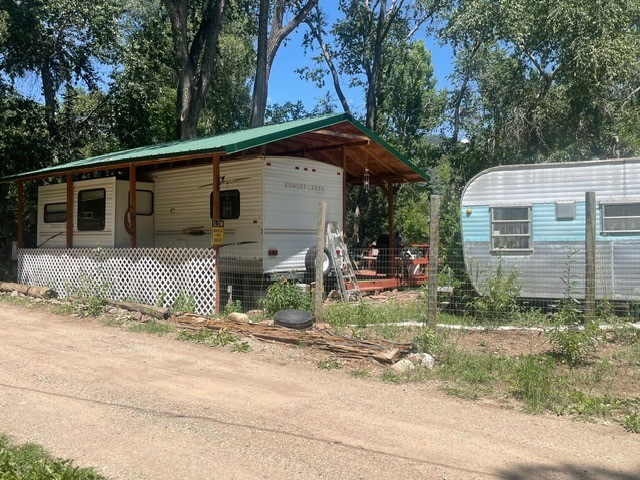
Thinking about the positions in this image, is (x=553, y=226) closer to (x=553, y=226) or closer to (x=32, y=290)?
(x=553, y=226)

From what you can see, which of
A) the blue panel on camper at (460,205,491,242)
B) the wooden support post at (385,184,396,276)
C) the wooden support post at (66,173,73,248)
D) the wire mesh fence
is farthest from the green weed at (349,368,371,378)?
the wooden support post at (66,173,73,248)

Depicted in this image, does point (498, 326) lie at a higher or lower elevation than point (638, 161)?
lower

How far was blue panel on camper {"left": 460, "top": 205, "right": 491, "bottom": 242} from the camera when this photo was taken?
1015 cm

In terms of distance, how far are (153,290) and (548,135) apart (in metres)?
Result: 13.0

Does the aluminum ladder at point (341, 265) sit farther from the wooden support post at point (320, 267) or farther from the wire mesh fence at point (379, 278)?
the wooden support post at point (320, 267)

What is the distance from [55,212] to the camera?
49.1ft

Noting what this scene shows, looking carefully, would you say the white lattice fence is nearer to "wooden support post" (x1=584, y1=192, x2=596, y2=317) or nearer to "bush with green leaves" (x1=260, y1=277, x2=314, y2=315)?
"bush with green leaves" (x1=260, y1=277, x2=314, y2=315)

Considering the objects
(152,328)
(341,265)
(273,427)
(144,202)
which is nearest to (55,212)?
(144,202)

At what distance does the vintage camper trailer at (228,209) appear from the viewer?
11.6 m

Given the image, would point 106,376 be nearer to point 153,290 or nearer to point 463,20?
point 153,290

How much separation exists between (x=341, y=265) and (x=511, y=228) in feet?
12.5

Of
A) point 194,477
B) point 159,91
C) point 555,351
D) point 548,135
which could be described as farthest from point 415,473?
point 159,91

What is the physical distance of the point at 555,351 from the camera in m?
6.77

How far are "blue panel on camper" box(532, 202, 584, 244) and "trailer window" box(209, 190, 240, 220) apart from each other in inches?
229
